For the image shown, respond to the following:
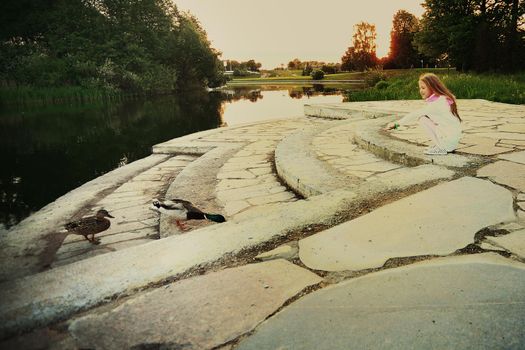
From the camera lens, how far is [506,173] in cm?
275

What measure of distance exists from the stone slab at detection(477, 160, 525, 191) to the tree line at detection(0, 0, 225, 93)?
27.0 m

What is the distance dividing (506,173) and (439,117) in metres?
1.06

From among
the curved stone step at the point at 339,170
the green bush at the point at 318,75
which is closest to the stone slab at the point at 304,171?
the curved stone step at the point at 339,170

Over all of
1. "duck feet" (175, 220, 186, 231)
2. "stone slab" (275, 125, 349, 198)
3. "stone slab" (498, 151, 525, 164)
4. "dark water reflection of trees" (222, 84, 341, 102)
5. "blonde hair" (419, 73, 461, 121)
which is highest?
"dark water reflection of trees" (222, 84, 341, 102)

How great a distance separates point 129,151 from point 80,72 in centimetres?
2051

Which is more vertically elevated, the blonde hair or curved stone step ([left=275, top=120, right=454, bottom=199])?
the blonde hair

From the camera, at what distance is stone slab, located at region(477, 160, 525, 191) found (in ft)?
8.37

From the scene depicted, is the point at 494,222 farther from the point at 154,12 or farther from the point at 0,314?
the point at 154,12

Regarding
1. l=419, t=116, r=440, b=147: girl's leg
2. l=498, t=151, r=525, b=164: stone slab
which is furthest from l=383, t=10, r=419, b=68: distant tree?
l=498, t=151, r=525, b=164: stone slab

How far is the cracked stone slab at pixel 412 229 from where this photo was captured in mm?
1735

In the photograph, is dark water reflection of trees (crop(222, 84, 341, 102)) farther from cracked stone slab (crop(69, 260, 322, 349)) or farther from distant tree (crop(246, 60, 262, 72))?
distant tree (crop(246, 60, 262, 72))

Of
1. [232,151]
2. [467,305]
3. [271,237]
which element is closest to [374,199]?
[271,237]

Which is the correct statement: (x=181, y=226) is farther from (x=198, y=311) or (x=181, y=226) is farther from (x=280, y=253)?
(x=198, y=311)

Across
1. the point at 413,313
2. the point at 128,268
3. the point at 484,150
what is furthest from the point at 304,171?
the point at 413,313
